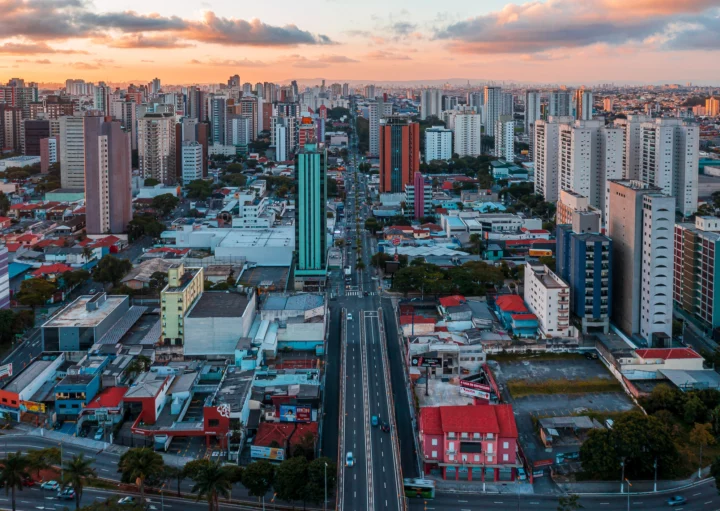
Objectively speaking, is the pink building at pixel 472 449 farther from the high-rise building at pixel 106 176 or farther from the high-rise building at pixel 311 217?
the high-rise building at pixel 106 176

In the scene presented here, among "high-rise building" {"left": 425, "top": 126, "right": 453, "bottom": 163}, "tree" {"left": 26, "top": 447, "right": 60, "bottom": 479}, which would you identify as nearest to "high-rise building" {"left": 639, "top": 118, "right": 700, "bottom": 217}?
"high-rise building" {"left": 425, "top": 126, "right": 453, "bottom": 163}

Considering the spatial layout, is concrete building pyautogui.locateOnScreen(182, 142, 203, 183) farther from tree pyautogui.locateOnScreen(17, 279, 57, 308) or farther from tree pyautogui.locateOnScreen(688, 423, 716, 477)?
tree pyautogui.locateOnScreen(688, 423, 716, 477)

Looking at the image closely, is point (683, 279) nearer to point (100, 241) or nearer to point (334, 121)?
point (100, 241)

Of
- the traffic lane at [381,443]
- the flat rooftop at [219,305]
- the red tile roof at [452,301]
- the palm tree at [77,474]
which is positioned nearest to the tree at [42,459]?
the palm tree at [77,474]

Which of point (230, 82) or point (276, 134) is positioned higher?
point (230, 82)

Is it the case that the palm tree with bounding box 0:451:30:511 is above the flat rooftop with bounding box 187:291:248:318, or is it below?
below

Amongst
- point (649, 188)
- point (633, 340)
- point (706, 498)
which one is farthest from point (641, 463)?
point (649, 188)

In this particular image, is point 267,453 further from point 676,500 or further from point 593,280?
point 593,280

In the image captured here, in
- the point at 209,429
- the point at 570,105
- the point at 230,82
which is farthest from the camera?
the point at 230,82
